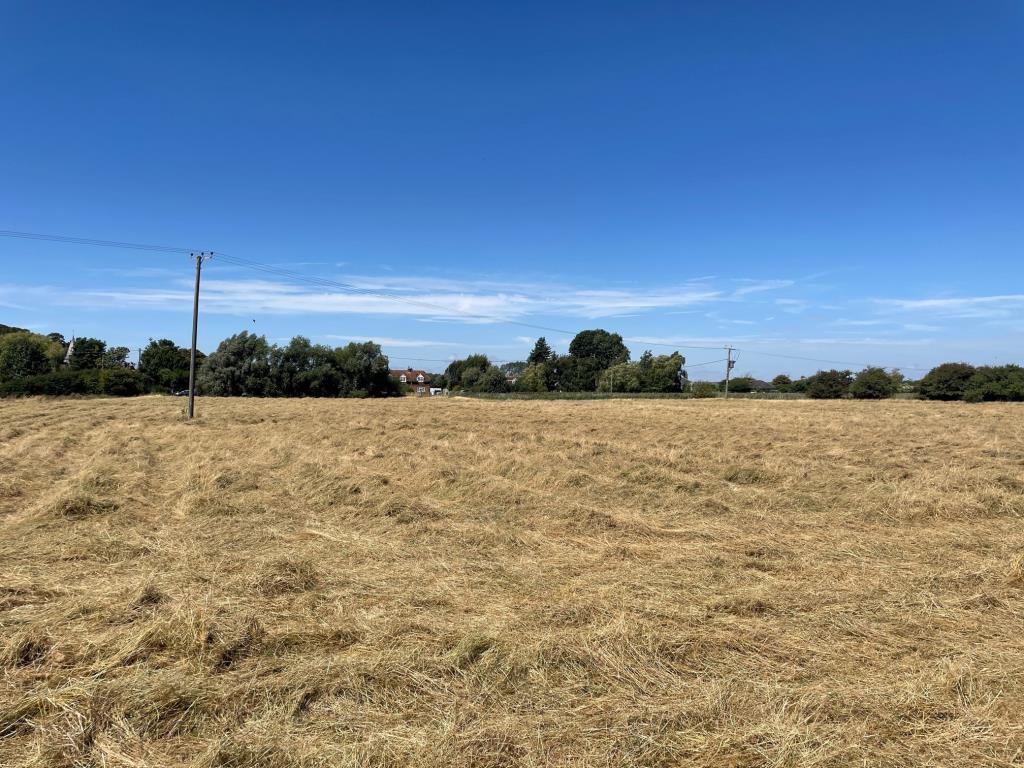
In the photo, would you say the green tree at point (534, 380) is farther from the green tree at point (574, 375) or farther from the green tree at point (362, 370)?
the green tree at point (362, 370)

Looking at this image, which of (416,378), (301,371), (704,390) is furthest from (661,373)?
(416,378)

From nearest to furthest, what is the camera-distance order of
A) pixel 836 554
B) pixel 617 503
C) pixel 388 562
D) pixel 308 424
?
pixel 388 562
pixel 836 554
pixel 617 503
pixel 308 424

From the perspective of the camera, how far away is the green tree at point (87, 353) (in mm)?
82562

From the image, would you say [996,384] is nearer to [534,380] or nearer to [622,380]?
[622,380]

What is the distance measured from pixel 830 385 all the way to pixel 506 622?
6533 cm

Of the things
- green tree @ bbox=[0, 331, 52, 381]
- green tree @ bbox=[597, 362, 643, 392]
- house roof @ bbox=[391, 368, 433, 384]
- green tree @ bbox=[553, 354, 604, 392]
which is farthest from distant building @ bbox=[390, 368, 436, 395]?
green tree @ bbox=[0, 331, 52, 381]

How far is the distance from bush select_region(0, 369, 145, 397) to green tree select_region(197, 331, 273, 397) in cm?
684

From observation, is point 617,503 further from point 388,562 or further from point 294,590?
point 294,590


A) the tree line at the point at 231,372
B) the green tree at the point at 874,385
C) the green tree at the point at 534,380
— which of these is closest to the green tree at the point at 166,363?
the tree line at the point at 231,372

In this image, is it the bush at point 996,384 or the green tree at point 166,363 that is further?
the green tree at point 166,363

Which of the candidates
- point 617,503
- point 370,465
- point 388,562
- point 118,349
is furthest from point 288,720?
point 118,349

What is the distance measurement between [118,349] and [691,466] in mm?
104092

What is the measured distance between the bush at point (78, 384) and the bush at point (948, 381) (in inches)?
2815

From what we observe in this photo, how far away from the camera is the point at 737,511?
909 centimetres
